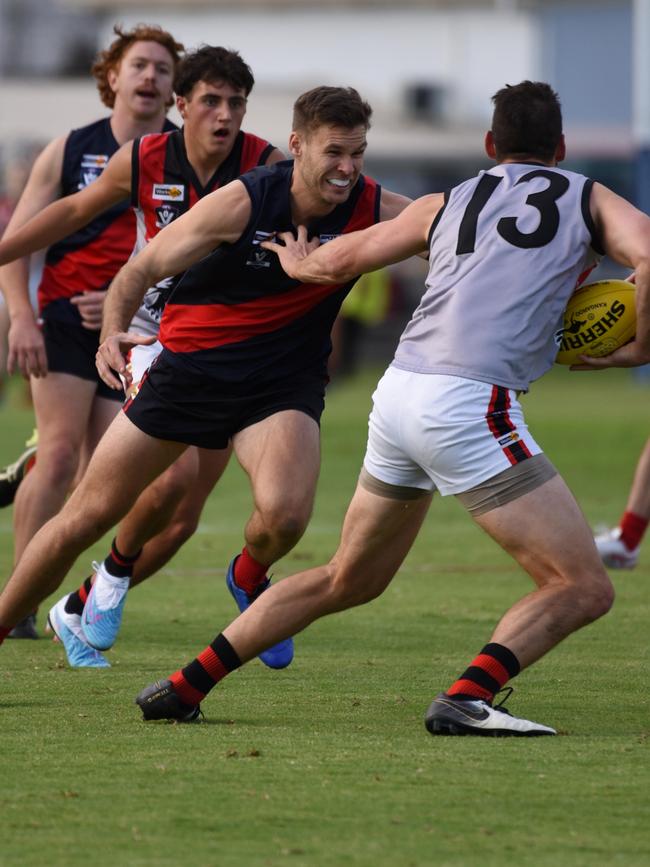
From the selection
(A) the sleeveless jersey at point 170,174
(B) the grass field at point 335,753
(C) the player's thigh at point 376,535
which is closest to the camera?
(B) the grass field at point 335,753

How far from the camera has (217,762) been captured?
5219 mm

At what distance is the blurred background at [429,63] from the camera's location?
3431cm

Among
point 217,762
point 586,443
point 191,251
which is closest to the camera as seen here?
point 217,762

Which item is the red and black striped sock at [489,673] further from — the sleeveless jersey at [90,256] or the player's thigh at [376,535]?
the sleeveless jersey at [90,256]

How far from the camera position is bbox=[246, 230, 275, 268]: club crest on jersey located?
6145 millimetres

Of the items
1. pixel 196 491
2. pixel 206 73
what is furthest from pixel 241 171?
pixel 196 491

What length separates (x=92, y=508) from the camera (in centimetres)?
612

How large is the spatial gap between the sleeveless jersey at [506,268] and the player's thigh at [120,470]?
3.58 ft

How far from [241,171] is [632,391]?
17.9 metres

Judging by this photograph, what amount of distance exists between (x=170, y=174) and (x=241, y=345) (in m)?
0.97

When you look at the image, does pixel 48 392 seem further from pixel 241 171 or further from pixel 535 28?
pixel 535 28

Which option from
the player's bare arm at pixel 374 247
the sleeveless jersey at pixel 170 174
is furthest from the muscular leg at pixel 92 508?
the sleeveless jersey at pixel 170 174

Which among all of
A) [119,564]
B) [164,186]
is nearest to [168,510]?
[119,564]

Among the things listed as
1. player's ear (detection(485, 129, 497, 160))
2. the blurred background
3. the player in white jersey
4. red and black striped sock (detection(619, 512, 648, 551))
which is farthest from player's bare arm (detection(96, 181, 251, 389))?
the blurred background
